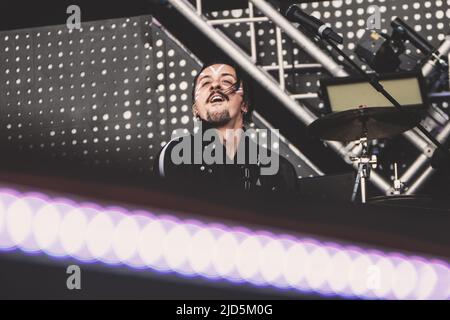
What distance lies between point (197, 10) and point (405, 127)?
4.34ft

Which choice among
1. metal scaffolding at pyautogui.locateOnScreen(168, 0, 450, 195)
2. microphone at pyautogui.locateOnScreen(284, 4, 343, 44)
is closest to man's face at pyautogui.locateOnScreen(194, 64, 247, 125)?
microphone at pyautogui.locateOnScreen(284, 4, 343, 44)

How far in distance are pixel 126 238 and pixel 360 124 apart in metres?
2.66

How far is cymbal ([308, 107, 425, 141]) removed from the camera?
3.01 m

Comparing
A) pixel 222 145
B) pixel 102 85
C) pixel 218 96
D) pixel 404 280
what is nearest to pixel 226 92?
pixel 218 96

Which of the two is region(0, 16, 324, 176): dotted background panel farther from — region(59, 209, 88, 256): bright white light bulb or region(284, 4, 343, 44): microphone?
region(59, 209, 88, 256): bright white light bulb

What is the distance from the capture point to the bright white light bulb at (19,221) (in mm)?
476

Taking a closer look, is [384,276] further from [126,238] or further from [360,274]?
[126,238]

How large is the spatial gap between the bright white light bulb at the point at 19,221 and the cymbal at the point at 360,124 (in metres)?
2.57

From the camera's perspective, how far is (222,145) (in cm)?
286

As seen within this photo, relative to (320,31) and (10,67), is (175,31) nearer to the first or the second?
(10,67)

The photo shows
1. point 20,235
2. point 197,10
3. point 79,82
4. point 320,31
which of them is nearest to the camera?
point 20,235

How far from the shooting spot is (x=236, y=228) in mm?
555
